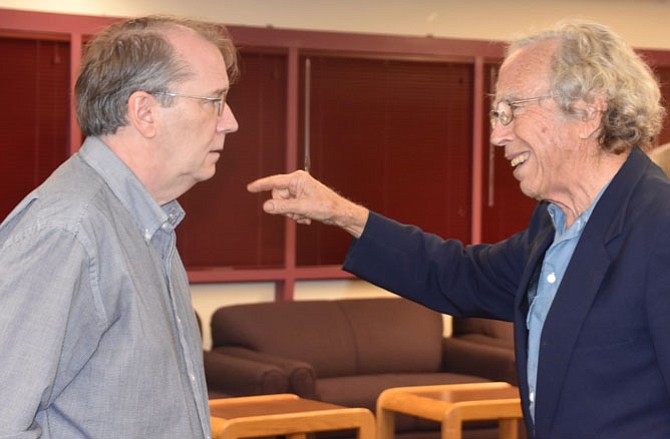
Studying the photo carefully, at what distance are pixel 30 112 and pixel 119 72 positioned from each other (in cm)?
433

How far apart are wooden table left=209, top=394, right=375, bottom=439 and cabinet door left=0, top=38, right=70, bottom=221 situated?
75.0 inches

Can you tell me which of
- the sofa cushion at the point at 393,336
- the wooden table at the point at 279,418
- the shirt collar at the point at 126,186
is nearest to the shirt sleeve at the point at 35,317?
the shirt collar at the point at 126,186

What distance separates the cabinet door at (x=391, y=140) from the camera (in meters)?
7.05

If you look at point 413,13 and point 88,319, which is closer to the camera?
point 88,319

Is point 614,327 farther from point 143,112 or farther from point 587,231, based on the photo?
point 143,112

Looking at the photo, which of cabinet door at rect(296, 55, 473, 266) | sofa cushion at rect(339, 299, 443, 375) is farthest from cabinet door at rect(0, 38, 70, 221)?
sofa cushion at rect(339, 299, 443, 375)

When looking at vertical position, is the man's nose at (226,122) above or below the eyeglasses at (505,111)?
below

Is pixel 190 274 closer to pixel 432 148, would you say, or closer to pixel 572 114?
pixel 432 148

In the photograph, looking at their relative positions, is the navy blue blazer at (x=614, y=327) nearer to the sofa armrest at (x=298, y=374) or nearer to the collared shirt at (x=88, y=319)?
the collared shirt at (x=88, y=319)

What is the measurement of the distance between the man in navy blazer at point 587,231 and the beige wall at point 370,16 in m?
3.99

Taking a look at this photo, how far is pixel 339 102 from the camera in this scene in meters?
7.09

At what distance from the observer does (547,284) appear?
260cm

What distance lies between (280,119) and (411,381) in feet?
5.41

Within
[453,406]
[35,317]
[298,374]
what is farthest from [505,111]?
[298,374]
